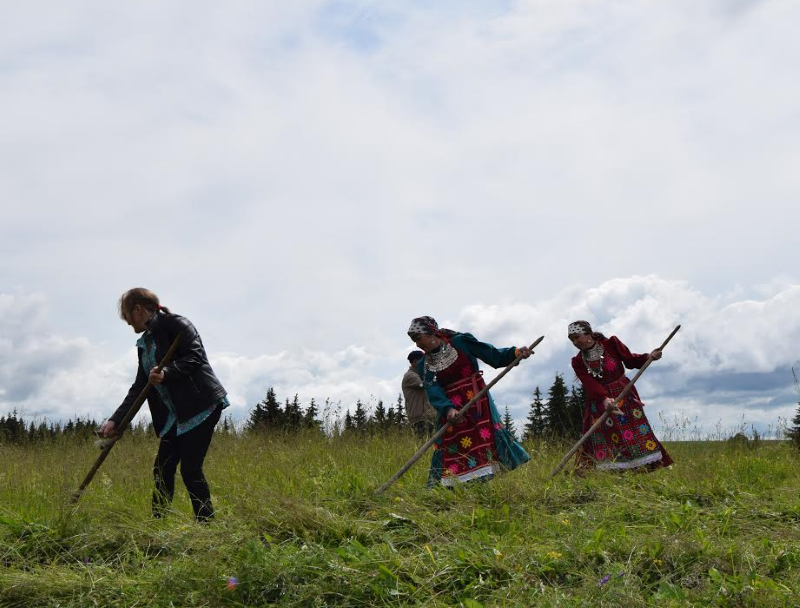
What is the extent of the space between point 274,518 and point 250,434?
5662mm

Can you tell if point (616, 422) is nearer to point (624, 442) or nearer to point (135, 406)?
point (624, 442)

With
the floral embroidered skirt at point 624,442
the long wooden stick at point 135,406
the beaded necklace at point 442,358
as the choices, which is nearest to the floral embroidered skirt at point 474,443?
the beaded necklace at point 442,358

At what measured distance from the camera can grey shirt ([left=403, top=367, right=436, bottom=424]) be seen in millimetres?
8938

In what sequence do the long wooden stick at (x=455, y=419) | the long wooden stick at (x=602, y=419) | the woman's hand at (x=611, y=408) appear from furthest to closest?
the woman's hand at (x=611, y=408) → the long wooden stick at (x=602, y=419) → the long wooden stick at (x=455, y=419)

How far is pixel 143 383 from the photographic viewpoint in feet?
18.8

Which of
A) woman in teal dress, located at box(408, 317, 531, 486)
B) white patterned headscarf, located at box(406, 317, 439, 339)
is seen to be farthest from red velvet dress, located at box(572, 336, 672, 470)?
white patterned headscarf, located at box(406, 317, 439, 339)

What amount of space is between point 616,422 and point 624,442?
191 mm

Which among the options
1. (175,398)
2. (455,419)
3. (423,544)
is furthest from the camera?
(455,419)

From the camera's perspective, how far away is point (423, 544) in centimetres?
423

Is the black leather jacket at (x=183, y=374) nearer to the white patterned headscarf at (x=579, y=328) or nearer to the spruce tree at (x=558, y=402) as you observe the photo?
the white patterned headscarf at (x=579, y=328)

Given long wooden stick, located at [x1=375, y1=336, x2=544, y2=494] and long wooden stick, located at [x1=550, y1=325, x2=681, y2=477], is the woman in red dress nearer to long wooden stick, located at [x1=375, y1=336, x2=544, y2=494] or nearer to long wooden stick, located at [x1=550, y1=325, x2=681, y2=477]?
long wooden stick, located at [x1=550, y1=325, x2=681, y2=477]

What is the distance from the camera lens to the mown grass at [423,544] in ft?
11.8

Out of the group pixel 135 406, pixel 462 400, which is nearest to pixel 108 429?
pixel 135 406

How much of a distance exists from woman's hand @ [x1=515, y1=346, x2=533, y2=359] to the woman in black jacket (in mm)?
2366
